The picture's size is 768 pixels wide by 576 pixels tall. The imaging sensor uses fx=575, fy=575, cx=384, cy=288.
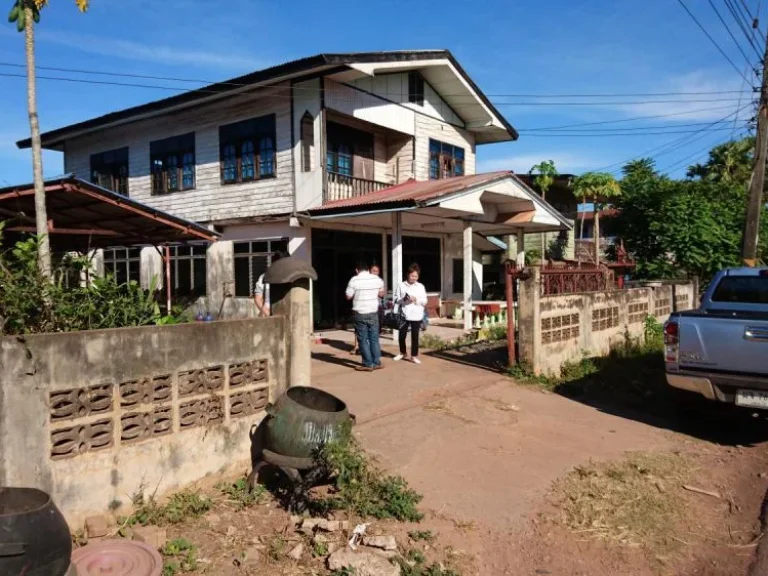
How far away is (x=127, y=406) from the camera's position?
12.6 ft

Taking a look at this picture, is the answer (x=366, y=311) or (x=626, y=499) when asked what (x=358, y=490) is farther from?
(x=366, y=311)

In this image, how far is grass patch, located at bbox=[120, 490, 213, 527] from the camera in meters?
3.82

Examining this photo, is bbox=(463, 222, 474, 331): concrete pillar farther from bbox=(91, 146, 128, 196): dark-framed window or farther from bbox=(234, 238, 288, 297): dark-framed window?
bbox=(91, 146, 128, 196): dark-framed window

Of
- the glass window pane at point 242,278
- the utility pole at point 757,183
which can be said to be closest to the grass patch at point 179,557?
the glass window pane at point 242,278

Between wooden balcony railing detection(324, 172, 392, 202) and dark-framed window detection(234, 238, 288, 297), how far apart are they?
1594 millimetres

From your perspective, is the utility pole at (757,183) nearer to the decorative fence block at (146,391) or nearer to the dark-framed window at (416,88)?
the dark-framed window at (416,88)

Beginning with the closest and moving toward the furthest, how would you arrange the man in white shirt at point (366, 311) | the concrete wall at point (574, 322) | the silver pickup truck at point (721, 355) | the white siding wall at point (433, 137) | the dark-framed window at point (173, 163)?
the silver pickup truck at point (721, 355), the man in white shirt at point (366, 311), the concrete wall at point (574, 322), the dark-framed window at point (173, 163), the white siding wall at point (433, 137)

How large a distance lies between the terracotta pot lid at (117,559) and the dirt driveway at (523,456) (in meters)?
1.84

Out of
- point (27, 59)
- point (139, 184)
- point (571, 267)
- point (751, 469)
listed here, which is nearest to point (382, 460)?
point (751, 469)

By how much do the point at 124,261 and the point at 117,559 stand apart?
15.7 metres

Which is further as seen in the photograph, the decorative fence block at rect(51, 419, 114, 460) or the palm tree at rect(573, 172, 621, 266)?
the palm tree at rect(573, 172, 621, 266)

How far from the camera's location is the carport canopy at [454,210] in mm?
11102

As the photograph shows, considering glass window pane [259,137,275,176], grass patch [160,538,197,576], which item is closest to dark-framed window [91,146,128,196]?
glass window pane [259,137,275,176]

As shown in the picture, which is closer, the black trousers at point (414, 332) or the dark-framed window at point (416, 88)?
the black trousers at point (414, 332)
